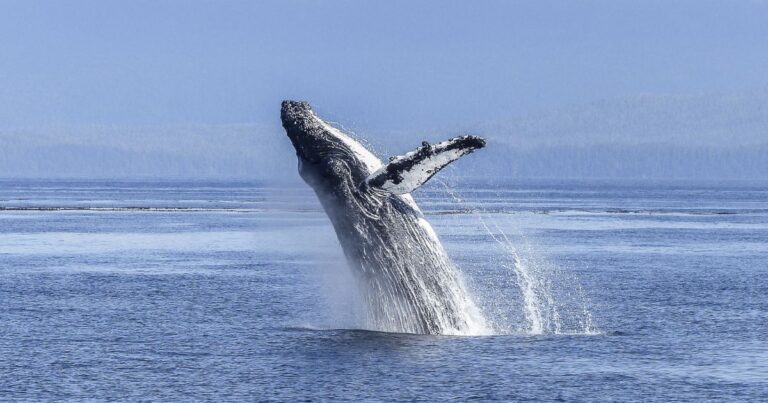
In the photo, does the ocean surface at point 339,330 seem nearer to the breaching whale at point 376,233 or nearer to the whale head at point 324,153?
the breaching whale at point 376,233

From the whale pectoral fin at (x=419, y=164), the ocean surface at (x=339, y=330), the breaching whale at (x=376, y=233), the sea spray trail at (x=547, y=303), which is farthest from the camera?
the sea spray trail at (x=547, y=303)

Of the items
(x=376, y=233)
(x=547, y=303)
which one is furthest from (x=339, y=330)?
(x=547, y=303)

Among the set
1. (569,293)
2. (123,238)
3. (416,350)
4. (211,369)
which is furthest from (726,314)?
(123,238)

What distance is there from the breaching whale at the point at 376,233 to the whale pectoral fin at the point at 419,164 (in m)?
0.98

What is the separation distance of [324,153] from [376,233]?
4.93 feet

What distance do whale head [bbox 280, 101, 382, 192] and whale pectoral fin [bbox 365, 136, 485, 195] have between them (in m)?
0.99

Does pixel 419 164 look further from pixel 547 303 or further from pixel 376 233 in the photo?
pixel 547 303

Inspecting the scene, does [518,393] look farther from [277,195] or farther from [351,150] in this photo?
[277,195]

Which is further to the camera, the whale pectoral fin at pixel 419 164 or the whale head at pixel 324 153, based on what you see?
the whale head at pixel 324 153

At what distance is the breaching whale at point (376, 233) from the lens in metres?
19.0

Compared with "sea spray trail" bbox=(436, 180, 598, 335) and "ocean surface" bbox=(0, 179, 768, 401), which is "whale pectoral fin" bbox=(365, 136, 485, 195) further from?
"ocean surface" bbox=(0, 179, 768, 401)

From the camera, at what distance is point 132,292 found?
97.4ft

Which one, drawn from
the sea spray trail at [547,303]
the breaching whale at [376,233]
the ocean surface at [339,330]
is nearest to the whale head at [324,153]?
the breaching whale at [376,233]

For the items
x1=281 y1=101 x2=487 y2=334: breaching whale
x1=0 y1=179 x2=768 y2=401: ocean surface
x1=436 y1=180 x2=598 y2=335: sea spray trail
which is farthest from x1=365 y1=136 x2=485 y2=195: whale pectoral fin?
x1=0 y1=179 x2=768 y2=401: ocean surface
